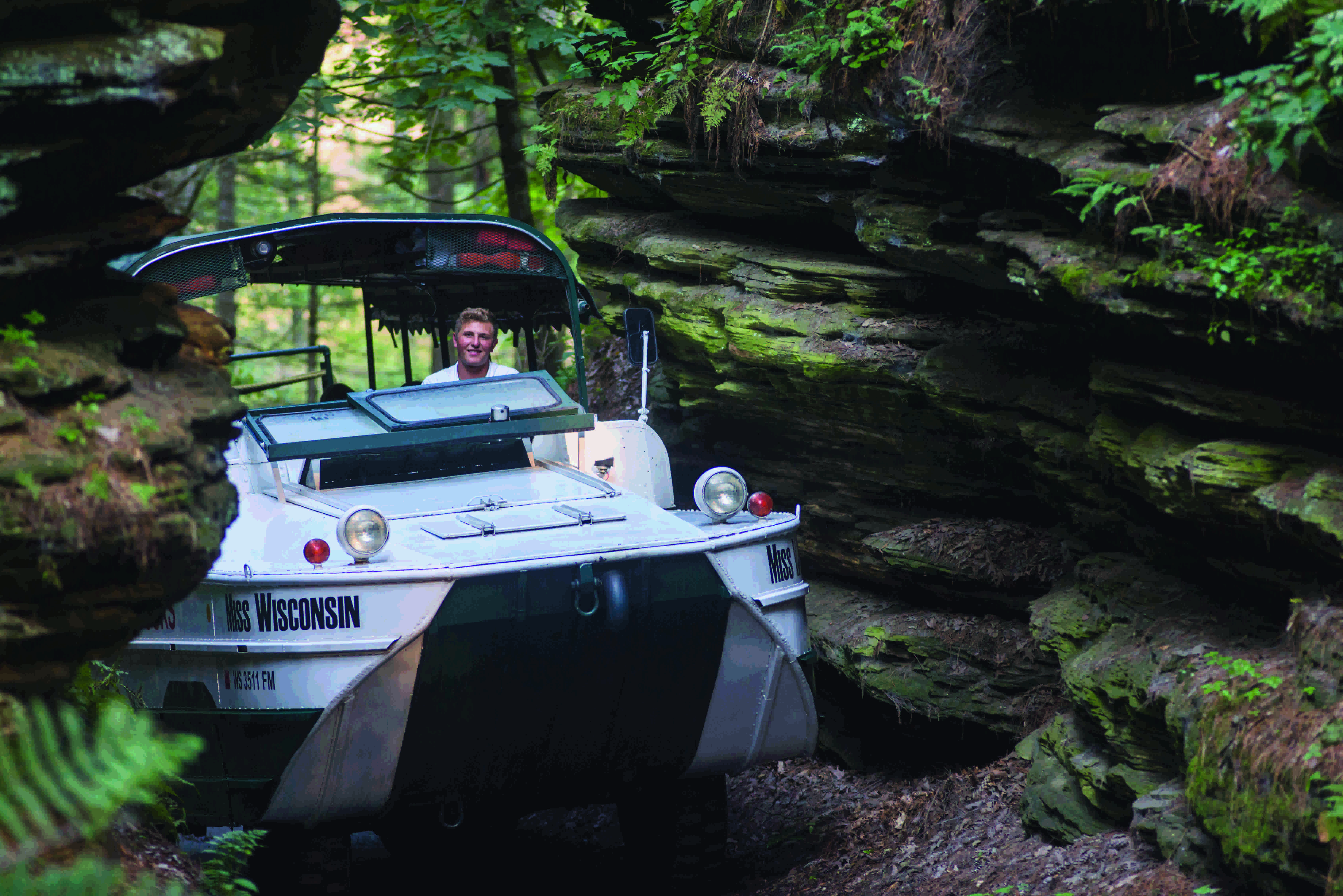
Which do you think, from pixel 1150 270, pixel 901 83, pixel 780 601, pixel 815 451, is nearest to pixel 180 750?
pixel 780 601

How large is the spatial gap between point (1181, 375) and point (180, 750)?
13.4ft

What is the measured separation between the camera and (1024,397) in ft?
20.1

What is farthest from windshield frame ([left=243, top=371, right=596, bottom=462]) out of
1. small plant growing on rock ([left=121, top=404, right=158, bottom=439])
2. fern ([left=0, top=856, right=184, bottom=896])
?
fern ([left=0, top=856, right=184, bottom=896])

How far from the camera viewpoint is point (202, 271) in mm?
6117

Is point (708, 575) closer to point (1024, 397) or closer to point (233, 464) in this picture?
point (1024, 397)

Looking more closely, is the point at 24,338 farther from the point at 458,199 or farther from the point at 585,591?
the point at 458,199

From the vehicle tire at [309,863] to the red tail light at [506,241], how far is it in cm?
322

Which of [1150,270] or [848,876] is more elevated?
[1150,270]

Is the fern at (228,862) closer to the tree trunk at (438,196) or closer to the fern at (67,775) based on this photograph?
the fern at (67,775)

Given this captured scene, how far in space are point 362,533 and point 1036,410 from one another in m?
3.43

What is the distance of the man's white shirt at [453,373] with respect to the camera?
6809mm

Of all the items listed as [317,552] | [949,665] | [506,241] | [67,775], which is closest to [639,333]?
[506,241]

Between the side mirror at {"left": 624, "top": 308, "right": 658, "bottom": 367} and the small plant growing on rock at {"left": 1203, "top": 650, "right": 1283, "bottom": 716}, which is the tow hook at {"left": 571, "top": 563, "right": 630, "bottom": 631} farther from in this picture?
the small plant growing on rock at {"left": 1203, "top": 650, "right": 1283, "bottom": 716}

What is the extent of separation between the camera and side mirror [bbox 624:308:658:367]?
6.58m
